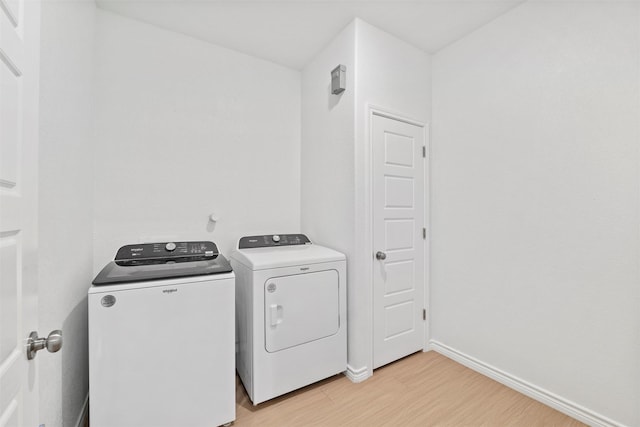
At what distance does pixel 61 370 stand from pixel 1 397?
0.98 metres

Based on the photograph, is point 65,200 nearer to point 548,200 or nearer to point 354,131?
point 354,131

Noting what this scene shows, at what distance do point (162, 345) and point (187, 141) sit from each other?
153 centimetres

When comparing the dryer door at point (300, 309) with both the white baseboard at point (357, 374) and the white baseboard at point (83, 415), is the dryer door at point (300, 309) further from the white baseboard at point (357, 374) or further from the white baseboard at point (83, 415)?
the white baseboard at point (83, 415)

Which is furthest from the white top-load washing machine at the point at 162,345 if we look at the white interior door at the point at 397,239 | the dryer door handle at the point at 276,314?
the white interior door at the point at 397,239

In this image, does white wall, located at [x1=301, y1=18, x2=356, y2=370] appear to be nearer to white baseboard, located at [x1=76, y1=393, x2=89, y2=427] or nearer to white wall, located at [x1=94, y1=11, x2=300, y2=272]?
white wall, located at [x1=94, y1=11, x2=300, y2=272]

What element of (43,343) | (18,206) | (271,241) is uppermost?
(18,206)

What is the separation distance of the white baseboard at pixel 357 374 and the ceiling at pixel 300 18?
2642 mm

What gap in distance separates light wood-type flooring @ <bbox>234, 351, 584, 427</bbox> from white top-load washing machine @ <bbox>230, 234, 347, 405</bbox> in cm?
9

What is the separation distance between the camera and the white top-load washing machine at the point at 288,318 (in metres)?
1.76

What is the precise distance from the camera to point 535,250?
6.07 ft

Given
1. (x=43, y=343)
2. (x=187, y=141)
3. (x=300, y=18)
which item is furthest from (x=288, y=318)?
(x=300, y=18)

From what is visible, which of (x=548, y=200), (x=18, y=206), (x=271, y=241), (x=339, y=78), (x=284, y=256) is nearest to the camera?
(x=18, y=206)

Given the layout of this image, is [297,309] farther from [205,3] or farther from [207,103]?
[205,3]

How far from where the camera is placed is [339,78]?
2107mm
